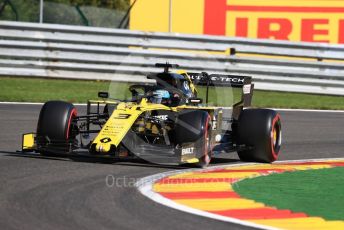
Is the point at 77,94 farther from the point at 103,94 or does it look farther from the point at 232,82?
the point at 103,94

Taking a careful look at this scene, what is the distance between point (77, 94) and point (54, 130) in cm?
833

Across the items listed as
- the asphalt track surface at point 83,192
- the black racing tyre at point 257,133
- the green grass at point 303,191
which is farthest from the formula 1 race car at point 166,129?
the green grass at point 303,191

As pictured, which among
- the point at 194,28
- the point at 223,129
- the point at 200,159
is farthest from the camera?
the point at 194,28

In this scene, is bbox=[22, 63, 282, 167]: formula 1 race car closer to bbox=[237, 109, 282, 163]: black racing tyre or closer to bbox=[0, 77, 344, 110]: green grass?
bbox=[237, 109, 282, 163]: black racing tyre

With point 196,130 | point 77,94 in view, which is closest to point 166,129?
point 196,130

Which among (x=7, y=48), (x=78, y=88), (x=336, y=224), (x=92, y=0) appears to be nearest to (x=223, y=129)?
(x=336, y=224)

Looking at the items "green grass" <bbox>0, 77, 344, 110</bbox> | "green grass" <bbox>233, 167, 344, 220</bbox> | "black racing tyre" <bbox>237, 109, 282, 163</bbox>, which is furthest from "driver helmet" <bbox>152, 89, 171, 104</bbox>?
"green grass" <bbox>0, 77, 344, 110</bbox>

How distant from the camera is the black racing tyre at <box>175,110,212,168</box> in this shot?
10.1 m

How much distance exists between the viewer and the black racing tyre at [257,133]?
11.0 m

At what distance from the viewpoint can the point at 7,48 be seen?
2033 cm

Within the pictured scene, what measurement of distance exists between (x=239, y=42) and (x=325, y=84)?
227cm

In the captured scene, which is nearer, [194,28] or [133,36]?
[133,36]

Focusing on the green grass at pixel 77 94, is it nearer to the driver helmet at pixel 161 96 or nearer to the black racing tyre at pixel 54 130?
the driver helmet at pixel 161 96

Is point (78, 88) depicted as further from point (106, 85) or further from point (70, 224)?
point (70, 224)
